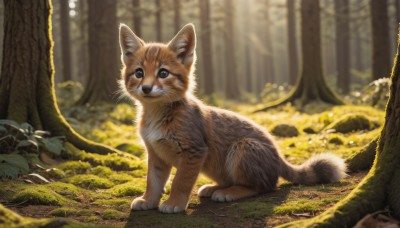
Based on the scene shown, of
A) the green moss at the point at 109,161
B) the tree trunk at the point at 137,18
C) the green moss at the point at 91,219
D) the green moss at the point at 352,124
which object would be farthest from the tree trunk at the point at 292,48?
the green moss at the point at 91,219

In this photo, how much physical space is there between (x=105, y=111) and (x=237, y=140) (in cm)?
989

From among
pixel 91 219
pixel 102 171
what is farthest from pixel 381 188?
pixel 102 171

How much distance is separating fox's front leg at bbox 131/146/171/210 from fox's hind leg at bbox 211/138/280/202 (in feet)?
2.40

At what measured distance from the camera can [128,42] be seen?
18.3 feet

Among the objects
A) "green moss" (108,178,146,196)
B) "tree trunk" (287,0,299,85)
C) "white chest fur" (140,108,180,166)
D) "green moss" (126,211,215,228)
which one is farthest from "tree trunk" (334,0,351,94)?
"green moss" (126,211,215,228)

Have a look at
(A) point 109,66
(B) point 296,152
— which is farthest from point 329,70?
(B) point 296,152

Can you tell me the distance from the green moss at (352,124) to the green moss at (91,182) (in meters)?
5.96

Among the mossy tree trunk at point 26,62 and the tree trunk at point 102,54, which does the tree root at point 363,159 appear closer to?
the mossy tree trunk at point 26,62

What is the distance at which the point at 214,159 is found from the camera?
561 centimetres

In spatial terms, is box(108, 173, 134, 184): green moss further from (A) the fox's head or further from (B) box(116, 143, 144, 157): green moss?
(A) the fox's head

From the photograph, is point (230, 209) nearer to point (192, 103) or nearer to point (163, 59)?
Result: point (192, 103)

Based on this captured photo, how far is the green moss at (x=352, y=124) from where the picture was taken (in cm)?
1007

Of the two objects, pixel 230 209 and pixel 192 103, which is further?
pixel 192 103

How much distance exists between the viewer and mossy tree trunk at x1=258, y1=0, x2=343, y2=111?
15.9 metres
